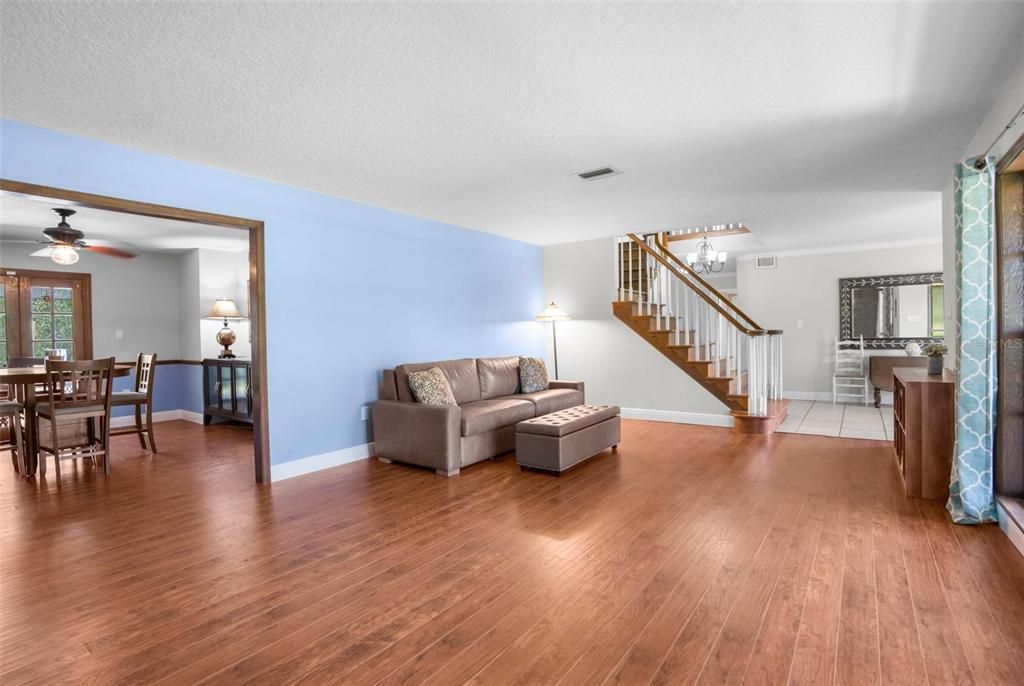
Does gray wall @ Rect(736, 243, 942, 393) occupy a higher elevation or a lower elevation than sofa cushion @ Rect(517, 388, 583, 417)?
higher

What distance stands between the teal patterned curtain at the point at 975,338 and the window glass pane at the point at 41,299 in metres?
9.33

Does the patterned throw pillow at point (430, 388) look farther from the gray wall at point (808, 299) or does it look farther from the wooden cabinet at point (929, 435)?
the gray wall at point (808, 299)

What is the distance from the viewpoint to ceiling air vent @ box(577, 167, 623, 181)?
13.4ft

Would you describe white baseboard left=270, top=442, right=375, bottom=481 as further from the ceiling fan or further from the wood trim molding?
the wood trim molding

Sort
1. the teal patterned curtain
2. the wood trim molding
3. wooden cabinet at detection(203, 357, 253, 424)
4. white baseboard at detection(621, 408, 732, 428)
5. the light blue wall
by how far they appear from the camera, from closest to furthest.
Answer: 1. the teal patterned curtain
2. the light blue wall
3. white baseboard at detection(621, 408, 732, 428)
4. wooden cabinet at detection(203, 357, 253, 424)
5. the wood trim molding

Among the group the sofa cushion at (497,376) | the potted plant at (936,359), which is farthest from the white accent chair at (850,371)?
the sofa cushion at (497,376)

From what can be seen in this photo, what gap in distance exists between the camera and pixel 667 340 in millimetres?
6680

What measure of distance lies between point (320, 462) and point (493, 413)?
1572mm

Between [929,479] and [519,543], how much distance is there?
9.27 feet

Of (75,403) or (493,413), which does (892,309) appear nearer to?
(493,413)

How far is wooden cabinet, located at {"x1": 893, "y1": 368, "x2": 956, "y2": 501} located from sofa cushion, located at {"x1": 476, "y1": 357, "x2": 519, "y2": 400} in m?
3.64

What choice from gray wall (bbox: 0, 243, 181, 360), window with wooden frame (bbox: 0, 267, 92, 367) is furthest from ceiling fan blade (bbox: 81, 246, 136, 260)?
window with wooden frame (bbox: 0, 267, 92, 367)

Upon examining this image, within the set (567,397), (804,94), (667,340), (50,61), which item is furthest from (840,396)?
(50,61)

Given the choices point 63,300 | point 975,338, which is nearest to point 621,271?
point 975,338
